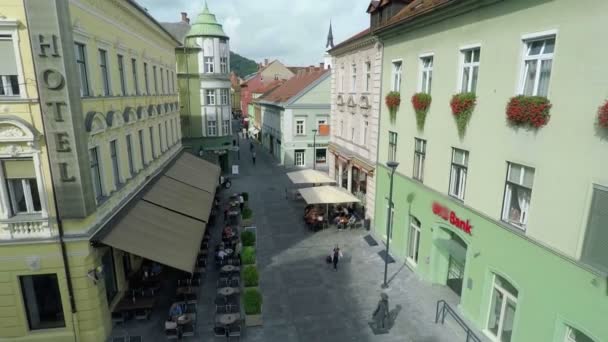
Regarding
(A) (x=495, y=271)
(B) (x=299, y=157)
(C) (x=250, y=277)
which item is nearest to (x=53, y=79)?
(C) (x=250, y=277)

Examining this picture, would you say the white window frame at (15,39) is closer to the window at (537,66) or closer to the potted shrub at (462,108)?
the potted shrub at (462,108)

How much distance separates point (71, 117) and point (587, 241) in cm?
1313

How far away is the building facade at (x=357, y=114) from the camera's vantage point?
65.1ft

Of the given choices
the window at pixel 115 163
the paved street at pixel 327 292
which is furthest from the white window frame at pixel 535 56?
the window at pixel 115 163

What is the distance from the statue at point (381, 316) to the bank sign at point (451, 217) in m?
3.67

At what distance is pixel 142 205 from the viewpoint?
1435cm

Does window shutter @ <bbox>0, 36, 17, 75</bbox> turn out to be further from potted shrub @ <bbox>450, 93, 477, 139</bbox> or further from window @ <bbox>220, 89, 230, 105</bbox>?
window @ <bbox>220, 89, 230, 105</bbox>

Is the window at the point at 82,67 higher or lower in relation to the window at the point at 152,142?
higher

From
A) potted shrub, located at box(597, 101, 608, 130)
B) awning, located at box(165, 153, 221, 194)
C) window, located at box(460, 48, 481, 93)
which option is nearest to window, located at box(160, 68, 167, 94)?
awning, located at box(165, 153, 221, 194)

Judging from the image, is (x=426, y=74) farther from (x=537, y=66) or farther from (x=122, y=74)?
(x=122, y=74)

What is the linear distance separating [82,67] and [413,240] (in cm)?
1481

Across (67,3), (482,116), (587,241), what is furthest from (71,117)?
(587,241)

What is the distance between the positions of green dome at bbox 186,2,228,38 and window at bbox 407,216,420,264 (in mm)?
23775

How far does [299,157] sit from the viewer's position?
128ft
